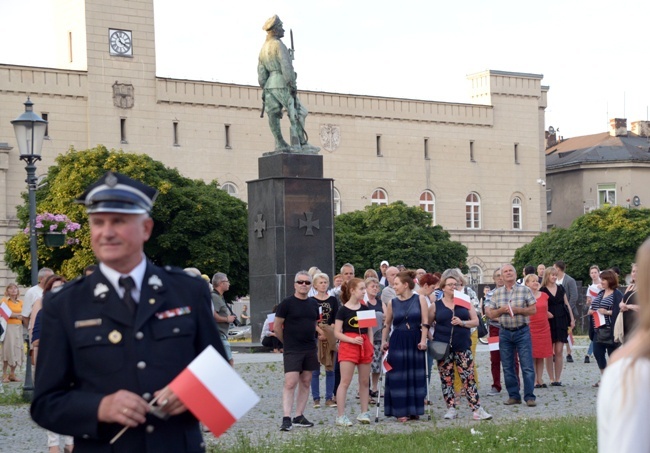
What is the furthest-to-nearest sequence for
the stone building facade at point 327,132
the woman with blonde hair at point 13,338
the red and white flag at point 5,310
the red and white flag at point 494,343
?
1. the stone building facade at point 327,132
2. the woman with blonde hair at point 13,338
3. the red and white flag at point 5,310
4. the red and white flag at point 494,343

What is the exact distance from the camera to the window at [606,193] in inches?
3853

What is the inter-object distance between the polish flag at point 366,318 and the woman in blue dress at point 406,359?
2.22ft

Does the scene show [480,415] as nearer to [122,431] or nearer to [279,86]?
[122,431]

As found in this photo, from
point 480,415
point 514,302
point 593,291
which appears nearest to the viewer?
point 480,415

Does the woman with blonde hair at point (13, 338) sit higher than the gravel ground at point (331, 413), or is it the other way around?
the woman with blonde hair at point (13, 338)

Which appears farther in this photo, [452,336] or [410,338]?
[452,336]

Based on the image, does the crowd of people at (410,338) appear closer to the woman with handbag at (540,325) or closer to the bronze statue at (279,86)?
the woman with handbag at (540,325)

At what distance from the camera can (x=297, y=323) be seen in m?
15.4

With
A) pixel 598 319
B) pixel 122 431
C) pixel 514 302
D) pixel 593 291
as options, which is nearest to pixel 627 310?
pixel 514 302

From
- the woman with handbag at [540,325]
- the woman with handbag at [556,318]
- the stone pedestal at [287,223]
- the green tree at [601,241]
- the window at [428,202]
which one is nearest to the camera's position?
the woman with handbag at [540,325]

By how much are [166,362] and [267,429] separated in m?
10.6

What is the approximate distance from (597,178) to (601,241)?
24550mm

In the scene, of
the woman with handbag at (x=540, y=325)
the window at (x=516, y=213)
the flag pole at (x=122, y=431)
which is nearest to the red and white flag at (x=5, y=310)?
the woman with handbag at (x=540, y=325)

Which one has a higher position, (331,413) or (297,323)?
(297,323)
